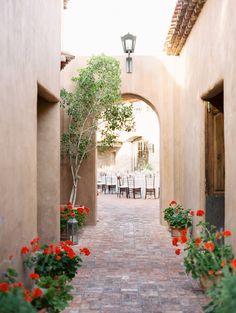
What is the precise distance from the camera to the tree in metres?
10.1

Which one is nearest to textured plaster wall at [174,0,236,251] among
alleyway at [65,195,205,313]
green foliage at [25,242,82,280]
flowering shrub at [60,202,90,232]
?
alleyway at [65,195,205,313]

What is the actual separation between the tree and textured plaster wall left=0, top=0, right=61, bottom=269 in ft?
14.3

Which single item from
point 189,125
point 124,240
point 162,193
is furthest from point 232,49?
point 162,193

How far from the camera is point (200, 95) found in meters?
6.97

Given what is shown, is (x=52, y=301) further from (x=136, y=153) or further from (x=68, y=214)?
(x=136, y=153)

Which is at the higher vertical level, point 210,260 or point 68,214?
point 68,214

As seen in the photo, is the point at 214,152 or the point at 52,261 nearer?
the point at 52,261

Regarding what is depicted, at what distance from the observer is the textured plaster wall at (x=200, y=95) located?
4.83 metres

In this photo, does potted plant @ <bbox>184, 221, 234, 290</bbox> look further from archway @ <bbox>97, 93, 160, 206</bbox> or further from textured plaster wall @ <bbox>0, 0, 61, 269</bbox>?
archway @ <bbox>97, 93, 160, 206</bbox>

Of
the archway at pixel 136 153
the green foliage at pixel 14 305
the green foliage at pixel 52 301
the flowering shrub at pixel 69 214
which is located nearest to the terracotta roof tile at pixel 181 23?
the flowering shrub at pixel 69 214

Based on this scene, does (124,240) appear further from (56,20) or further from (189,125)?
(56,20)

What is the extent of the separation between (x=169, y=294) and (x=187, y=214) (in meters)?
2.96

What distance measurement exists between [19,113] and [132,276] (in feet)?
9.97

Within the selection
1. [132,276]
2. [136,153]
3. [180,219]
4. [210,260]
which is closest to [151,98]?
[180,219]
